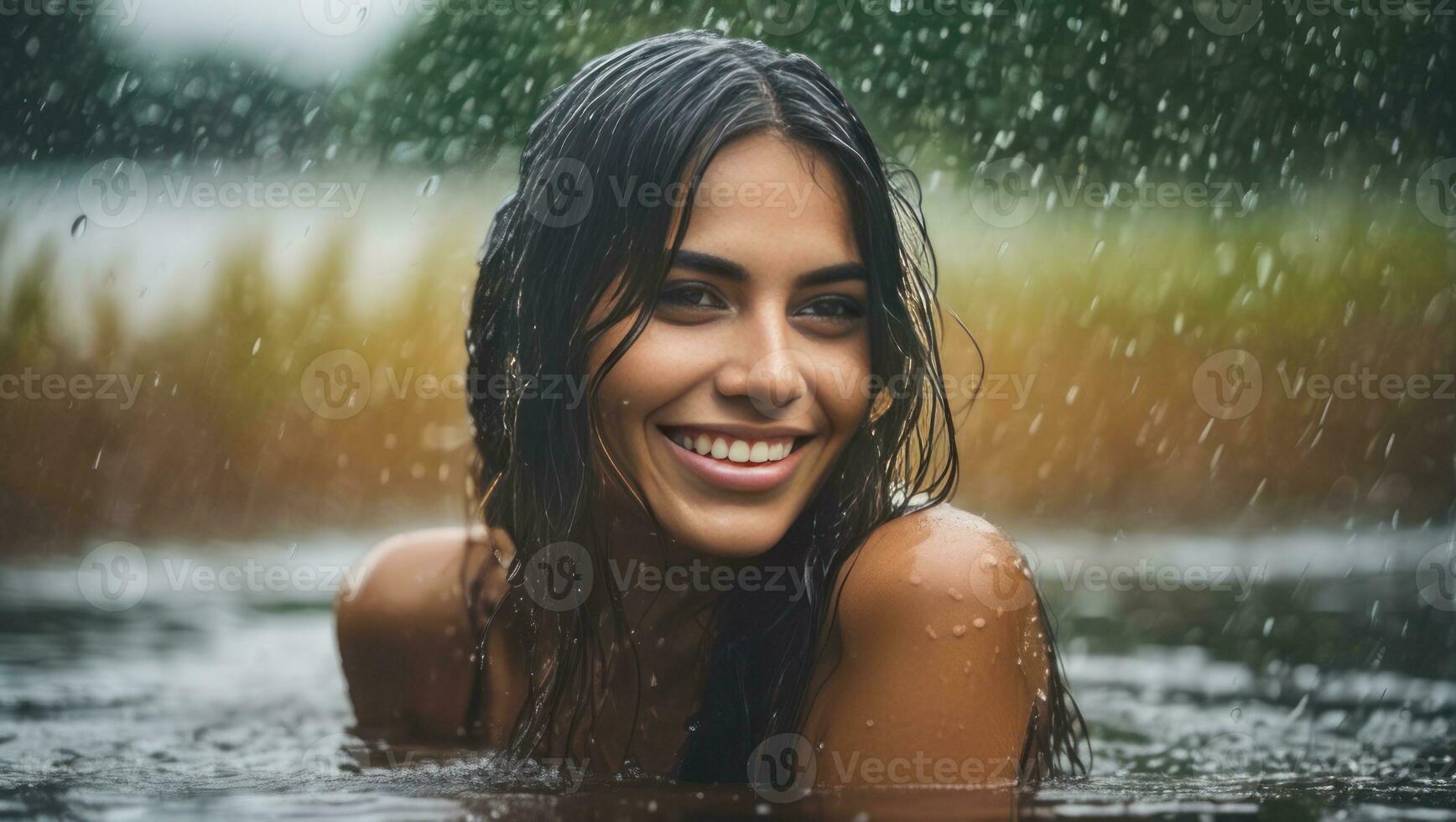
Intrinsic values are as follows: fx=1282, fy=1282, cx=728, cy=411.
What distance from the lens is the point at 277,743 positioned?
3.16m

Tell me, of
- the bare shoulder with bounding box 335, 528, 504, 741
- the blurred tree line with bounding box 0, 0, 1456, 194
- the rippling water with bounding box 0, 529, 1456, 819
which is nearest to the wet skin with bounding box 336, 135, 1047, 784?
the rippling water with bounding box 0, 529, 1456, 819

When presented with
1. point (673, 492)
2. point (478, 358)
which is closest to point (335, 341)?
point (478, 358)

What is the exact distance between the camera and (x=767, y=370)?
72.0 inches

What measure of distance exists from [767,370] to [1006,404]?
309 inches

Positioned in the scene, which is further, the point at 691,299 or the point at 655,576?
the point at 655,576

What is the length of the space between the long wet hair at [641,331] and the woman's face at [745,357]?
3 cm

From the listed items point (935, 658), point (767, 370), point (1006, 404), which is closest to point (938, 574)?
point (935, 658)

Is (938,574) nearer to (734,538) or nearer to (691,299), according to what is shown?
(734,538)

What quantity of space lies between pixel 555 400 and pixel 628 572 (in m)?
0.39

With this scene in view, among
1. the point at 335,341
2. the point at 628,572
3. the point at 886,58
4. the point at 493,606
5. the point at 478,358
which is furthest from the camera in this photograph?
the point at 335,341

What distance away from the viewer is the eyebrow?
1.85 m

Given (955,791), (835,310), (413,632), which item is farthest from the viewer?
(413,632)

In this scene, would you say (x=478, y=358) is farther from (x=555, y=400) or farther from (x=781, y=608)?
(x=781, y=608)

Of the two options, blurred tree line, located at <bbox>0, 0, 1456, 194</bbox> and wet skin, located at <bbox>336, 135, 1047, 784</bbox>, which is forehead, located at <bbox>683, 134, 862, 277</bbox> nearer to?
wet skin, located at <bbox>336, 135, 1047, 784</bbox>
